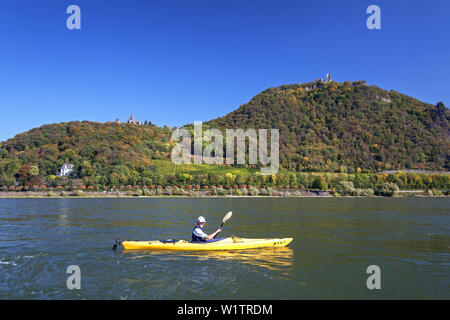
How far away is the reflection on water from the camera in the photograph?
18609mm

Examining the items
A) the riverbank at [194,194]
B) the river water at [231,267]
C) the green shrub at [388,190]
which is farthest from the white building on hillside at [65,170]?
the green shrub at [388,190]

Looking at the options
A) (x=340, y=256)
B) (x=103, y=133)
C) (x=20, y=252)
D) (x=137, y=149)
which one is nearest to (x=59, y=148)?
(x=103, y=133)

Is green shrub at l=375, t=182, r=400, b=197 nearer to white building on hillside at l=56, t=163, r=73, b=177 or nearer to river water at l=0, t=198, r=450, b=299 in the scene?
river water at l=0, t=198, r=450, b=299

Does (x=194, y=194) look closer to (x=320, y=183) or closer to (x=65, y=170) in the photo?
(x=320, y=183)

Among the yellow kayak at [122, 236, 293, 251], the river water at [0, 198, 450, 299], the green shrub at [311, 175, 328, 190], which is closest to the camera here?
the river water at [0, 198, 450, 299]

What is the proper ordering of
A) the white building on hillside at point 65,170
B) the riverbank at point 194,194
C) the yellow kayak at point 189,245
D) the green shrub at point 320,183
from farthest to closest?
→ 1. the white building on hillside at point 65,170
2. the green shrub at point 320,183
3. the riverbank at point 194,194
4. the yellow kayak at point 189,245

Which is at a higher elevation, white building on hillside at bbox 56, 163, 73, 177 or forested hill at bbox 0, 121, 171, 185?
forested hill at bbox 0, 121, 171, 185

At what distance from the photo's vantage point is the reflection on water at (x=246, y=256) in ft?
61.1

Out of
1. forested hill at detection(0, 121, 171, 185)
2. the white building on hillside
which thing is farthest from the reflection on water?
the white building on hillside

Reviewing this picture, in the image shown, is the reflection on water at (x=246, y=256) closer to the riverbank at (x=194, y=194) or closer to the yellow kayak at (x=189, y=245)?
the yellow kayak at (x=189, y=245)

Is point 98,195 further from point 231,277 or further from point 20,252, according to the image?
point 231,277

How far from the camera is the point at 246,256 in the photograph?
2034cm

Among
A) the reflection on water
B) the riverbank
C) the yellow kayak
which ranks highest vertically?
the yellow kayak

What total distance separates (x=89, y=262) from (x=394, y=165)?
199453 mm
